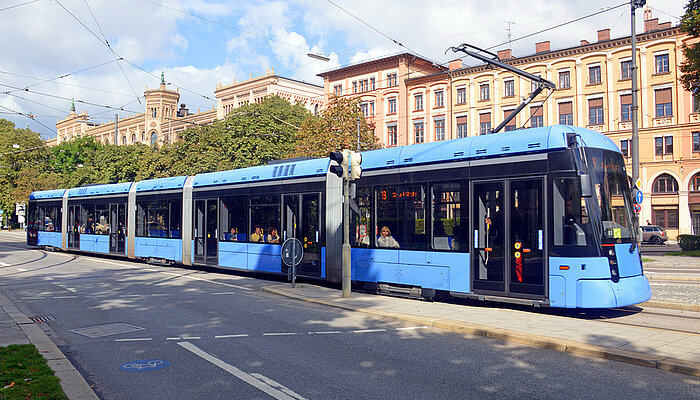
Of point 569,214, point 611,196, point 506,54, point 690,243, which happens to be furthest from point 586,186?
point 506,54

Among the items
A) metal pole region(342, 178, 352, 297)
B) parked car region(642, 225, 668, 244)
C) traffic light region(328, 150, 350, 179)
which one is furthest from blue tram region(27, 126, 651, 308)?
parked car region(642, 225, 668, 244)

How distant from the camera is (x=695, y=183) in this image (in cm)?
4431

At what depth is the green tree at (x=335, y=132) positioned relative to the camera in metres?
36.6

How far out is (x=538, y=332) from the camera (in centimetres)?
846

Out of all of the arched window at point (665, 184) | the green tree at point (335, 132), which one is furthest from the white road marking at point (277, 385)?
the arched window at point (665, 184)

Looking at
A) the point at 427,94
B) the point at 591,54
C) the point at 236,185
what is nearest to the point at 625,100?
the point at 591,54

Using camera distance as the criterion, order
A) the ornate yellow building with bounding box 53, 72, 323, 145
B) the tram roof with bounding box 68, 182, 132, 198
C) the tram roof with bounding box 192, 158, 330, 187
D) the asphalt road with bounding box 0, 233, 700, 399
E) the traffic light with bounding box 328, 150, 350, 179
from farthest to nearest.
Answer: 1. the ornate yellow building with bounding box 53, 72, 323, 145
2. the tram roof with bounding box 68, 182, 132, 198
3. the tram roof with bounding box 192, 158, 330, 187
4. the traffic light with bounding box 328, 150, 350, 179
5. the asphalt road with bounding box 0, 233, 700, 399

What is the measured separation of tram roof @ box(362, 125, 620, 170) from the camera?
33.6 ft

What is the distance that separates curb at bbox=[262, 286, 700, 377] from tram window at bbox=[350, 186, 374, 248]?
2.95m

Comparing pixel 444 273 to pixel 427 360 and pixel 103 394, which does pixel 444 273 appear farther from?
pixel 103 394

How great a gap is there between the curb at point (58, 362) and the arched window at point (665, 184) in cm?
4734

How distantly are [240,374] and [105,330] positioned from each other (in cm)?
390

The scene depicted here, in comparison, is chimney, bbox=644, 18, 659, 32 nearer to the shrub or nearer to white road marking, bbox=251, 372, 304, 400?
the shrub

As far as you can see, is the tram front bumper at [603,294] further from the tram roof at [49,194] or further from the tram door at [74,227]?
the tram roof at [49,194]
